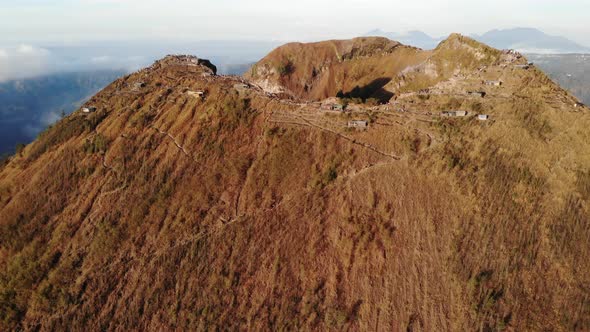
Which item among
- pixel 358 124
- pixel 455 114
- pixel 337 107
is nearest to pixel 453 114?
pixel 455 114

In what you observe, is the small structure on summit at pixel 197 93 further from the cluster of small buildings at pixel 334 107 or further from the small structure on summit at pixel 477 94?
the small structure on summit at pixel 477 94

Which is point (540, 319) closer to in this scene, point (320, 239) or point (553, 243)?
point (553, 243)

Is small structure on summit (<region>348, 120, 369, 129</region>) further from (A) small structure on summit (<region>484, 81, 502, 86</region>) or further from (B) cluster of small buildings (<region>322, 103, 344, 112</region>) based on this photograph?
(A) small structure on summit (<region>484, 81, 502, 86</region>)

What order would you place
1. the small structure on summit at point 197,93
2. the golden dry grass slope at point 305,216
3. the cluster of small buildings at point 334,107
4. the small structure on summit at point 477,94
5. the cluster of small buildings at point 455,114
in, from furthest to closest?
the small structure on summit at point 197,93, the cluster of small buildings at point 334,107, the small structure on summit at point 477,94, the cluster of small buildings at point 455,114, the golden dry grass slope at point 305,216

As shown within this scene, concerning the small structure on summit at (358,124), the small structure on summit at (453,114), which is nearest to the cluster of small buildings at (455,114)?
the small structure on summit at (453,114)

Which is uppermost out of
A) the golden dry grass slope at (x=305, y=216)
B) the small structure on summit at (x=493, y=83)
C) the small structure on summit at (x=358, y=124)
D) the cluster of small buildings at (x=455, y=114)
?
the small structure on summit at (x=493, y=83)

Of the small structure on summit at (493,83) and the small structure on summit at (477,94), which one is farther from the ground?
the small structure on summit at (493,83)


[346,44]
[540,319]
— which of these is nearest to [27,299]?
[540,319]

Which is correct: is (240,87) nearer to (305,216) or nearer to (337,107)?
(337,107)
